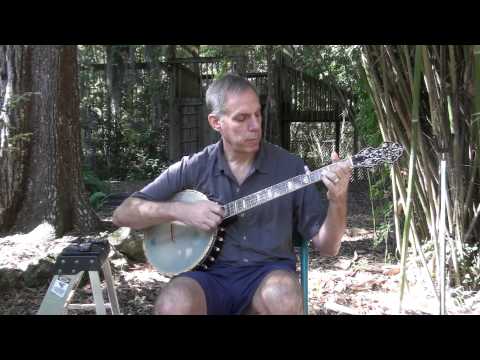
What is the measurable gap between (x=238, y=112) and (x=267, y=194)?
0.39m

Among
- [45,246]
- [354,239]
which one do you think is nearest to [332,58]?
[354,239]

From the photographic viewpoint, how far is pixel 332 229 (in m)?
2.34

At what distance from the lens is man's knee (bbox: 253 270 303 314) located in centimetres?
225

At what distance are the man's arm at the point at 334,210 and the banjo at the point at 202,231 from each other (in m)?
0.04

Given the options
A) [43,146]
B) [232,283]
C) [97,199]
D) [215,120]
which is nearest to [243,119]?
[215,120]

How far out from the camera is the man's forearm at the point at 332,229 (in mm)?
2291

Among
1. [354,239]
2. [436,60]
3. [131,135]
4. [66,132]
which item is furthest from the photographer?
[131,135]

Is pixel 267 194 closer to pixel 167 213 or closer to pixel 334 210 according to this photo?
pixel 334 210

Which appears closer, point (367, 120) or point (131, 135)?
point (367, 120)

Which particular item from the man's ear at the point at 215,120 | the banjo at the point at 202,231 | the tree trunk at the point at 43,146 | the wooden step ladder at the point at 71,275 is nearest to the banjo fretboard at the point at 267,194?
the banjo at the point at 202,231

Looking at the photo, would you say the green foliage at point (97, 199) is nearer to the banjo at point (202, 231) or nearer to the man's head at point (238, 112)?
the banjo at point (202, 231)

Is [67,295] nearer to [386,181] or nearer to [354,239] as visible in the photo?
[386,181]

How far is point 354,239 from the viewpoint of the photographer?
20.2ft

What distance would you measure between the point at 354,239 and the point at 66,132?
317 centimetres
